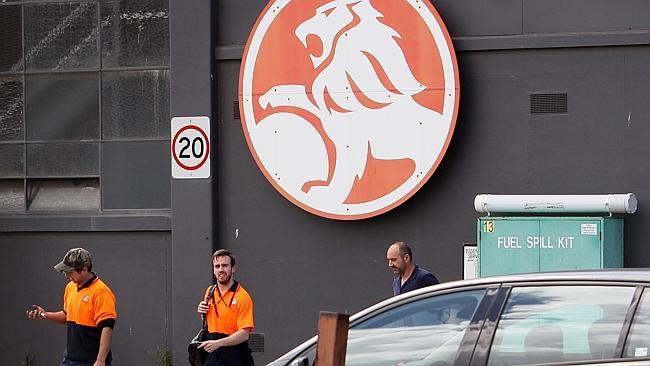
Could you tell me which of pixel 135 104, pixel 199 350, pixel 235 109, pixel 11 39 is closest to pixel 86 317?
pixel 199 350

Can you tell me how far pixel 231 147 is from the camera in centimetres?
1431

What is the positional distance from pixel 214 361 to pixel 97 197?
513 cm

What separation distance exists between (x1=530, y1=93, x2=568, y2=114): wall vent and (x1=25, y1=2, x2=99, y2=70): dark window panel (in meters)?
5.23

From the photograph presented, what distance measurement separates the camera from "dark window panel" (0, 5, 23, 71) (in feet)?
49.8

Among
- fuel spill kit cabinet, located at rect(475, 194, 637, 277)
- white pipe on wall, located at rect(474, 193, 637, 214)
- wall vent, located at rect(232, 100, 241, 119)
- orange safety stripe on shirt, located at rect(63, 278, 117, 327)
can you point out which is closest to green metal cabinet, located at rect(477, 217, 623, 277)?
fuel spill kit cabinet, located at rect(475, 194, 637, 277)

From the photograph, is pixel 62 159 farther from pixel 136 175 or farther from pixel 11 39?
pixel 11 39

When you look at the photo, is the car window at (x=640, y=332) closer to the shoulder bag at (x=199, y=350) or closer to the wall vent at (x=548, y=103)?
the shoulder bag at (x=199, y=350)

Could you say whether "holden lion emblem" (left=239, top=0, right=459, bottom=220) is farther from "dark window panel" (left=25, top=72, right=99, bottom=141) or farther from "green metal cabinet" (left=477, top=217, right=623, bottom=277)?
"dark window panel" (left=25, top=72, right=99, bottom=141)

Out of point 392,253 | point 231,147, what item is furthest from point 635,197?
point 231,147

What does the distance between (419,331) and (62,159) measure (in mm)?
9036

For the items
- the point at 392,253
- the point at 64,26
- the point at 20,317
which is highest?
the point at 64,26

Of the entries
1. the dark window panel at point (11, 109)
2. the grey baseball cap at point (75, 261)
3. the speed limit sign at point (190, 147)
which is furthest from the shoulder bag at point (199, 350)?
the dark window panel at point (11, 109)

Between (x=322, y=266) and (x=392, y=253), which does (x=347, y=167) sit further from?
(x=392, y=253)

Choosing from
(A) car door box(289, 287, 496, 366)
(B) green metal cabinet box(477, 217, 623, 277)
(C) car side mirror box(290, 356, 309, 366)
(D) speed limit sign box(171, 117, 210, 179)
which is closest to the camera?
(A) car door box(289, 287, 496, 366)
